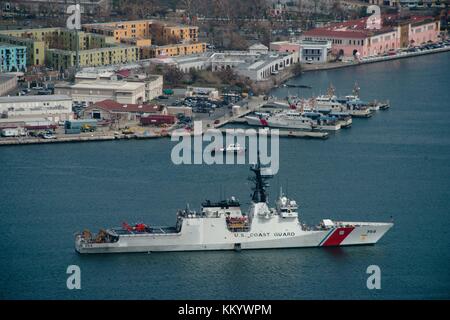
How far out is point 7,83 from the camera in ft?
64.3

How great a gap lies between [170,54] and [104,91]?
4.02 m

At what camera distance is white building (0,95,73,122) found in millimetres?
17844

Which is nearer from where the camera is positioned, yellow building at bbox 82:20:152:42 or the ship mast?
the ship mast

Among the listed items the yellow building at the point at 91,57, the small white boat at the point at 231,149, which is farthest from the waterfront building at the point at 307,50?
the small white boat at the point at 231,149

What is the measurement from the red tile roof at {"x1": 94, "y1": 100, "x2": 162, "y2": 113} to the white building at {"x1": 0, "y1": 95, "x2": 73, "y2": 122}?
0.45 meters

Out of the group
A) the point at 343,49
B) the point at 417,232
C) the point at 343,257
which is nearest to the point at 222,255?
the point at 343,257

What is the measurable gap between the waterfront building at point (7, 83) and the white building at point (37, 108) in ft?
4.12

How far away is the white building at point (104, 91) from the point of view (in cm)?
1880

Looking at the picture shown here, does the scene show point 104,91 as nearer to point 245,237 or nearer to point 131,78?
point 131,78

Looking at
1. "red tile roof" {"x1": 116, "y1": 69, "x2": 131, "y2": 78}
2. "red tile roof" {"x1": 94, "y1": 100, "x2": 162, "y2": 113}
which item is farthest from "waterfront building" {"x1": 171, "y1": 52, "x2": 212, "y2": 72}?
"red tile roof" {"x1": 94, "y1": 100, "x2": 162, "y2": 113}

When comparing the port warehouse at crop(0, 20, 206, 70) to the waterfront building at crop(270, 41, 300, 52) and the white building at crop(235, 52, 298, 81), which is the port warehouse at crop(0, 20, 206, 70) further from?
the white building at crop(235, 52, 298, 81)

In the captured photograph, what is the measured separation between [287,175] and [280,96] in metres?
6.10

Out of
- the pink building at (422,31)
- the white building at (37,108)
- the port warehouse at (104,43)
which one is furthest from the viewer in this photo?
the pink building at (422,31)

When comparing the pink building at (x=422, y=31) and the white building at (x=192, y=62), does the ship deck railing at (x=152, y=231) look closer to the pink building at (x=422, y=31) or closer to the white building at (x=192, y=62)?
the white building at (x=192, y=62)
